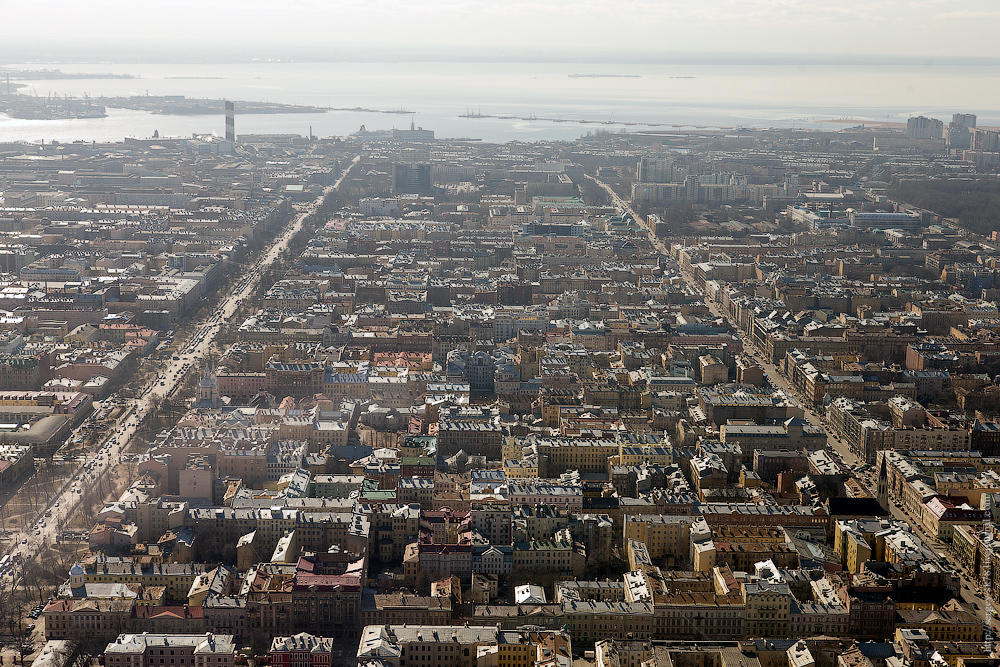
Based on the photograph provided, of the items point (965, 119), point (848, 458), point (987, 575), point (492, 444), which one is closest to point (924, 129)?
point (965, 119)

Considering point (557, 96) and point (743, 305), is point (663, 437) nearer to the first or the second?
point (743, 305)

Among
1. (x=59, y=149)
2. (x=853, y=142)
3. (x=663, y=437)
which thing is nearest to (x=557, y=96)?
(x=853, y=142)

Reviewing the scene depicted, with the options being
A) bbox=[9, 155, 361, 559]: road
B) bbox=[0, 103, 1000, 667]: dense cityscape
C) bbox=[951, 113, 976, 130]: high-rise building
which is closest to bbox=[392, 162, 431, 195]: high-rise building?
bbox=[0, 103, 1000, 667]: dense cityscape

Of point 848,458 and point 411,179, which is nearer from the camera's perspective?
point 848,458

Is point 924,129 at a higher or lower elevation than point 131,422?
A: higher

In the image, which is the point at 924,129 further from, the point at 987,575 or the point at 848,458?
the point at 987,575
